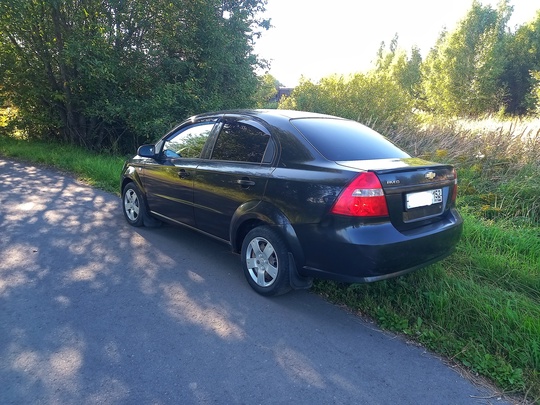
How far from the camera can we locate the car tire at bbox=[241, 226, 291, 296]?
3.35 m

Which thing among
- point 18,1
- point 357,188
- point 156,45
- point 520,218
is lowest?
point 520,218

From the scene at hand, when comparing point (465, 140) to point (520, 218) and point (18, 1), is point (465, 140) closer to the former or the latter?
point (520, 218)

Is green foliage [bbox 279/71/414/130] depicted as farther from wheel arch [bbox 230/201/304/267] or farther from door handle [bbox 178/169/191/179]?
wheel arch [bbox 230/201/304/267]

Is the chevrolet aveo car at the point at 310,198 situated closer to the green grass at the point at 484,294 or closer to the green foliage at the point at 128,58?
the green grass at the point at 484,294

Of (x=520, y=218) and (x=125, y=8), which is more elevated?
(x=125, y=8)

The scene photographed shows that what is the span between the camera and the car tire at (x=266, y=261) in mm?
3348

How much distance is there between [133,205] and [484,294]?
4.45 meters

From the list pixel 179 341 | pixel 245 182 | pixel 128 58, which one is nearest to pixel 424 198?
pixel 245 182

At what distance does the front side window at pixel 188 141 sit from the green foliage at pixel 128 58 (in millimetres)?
5585

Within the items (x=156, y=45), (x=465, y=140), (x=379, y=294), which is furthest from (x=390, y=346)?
(x=156, y=45)

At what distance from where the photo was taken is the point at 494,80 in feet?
87.5

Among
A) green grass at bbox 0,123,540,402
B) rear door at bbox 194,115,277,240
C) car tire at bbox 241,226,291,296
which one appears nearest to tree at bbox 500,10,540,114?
Result: green grass at bbox 0,123,540,402

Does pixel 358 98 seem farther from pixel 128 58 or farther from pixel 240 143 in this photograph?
pixel 240 143

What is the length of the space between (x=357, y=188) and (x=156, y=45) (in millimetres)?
10045
